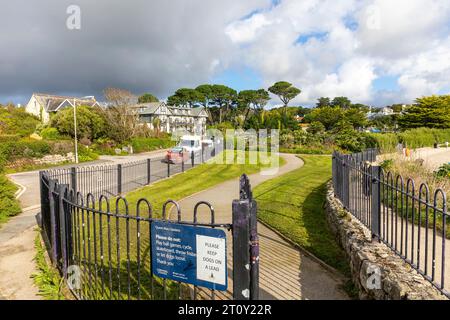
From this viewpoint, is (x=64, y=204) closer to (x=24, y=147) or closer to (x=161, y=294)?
(x=161, y=294)

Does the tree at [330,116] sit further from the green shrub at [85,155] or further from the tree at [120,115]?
the green shrub at [85,155]

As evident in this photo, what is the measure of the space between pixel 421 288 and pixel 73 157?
2959cm

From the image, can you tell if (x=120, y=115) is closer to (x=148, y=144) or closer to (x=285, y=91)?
(x=148, y=144)

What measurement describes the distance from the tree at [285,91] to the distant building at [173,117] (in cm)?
1925

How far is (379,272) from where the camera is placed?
4.05 m

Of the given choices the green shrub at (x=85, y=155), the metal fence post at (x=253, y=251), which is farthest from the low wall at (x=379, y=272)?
the green shrub at (x=85, y=155)

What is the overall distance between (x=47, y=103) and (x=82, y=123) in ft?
84.3

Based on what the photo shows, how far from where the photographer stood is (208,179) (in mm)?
16031

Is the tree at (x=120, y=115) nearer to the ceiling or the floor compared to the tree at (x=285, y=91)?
nearer to the floor

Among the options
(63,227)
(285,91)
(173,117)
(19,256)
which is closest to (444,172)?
(63,227)

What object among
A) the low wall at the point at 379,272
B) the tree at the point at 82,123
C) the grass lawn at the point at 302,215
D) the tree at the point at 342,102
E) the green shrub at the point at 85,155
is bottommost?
the grass lawn at the point at 302,215

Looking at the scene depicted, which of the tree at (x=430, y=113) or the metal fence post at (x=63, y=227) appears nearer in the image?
the metal fence post at (x=63, y=227)

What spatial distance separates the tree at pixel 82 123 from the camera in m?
33.7

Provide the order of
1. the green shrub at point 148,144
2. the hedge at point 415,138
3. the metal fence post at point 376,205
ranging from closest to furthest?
the metal fence post at point 376,205 → the hedge at point 415,138 → the green shrub at point 148,144
